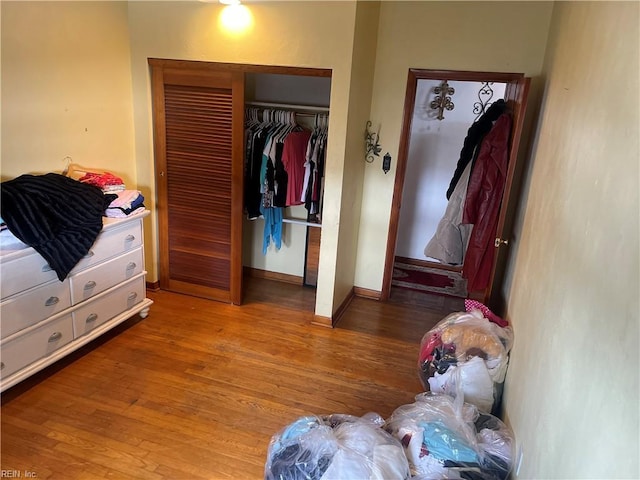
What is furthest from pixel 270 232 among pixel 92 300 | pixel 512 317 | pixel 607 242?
pixel 607 242

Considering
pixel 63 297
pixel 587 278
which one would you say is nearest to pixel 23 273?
pixel 63 297

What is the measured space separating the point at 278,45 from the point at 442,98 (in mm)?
2200

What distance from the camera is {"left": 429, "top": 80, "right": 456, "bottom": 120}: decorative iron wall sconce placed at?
15.3 ft

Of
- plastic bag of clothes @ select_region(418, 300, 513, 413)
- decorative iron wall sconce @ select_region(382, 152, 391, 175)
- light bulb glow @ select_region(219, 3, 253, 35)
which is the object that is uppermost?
light bulb glow @ select_region(219, 3, 253, 35)

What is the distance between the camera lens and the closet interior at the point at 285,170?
379 centimetres

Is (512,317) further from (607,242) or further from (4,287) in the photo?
(4,287)

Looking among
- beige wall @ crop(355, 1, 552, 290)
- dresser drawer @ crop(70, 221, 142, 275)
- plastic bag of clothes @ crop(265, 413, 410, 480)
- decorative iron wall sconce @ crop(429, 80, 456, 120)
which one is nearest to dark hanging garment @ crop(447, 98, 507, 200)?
beige wall @ crop(355, 1, 552, 290)

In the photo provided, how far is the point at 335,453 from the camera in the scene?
5.81 ft

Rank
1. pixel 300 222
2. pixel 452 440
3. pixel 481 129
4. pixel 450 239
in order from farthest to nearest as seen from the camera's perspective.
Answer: pixel 450 239, pixel 300 222, pixel 481 129, pixel 452 440

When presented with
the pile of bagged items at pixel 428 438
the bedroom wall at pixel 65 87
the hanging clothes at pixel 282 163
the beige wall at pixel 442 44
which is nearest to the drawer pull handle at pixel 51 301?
the bedroom wall at pixel 65 87

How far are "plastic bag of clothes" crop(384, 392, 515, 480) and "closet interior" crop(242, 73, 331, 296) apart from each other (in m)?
2.20

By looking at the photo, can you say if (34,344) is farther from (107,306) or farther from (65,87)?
(65,87)

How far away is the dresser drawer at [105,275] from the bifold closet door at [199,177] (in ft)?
1.97

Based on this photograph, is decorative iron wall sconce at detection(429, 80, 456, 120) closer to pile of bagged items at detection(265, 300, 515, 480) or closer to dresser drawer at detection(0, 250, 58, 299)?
pile of bagged items at detection(265, 300, 515, 480)
